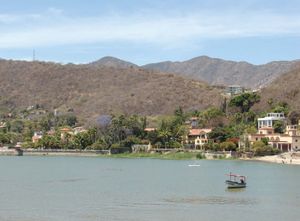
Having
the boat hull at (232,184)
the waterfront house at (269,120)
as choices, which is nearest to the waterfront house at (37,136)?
the waterfront house at (269,120)

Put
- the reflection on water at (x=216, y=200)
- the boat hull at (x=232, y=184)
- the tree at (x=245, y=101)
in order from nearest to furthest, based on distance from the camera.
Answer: the reflection on water at (x=216, y=200) → the boat hull at (x=232, y=184) → the tree at (x=245, y=101)

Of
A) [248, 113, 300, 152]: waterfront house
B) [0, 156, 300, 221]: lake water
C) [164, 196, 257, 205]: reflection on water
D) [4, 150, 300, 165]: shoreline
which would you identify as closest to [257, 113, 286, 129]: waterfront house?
[248, 113, 300, 152]: waterfront house

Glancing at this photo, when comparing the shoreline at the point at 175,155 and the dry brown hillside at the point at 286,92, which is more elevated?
the dry brown hillside at the point at 286,92

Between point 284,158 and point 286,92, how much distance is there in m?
61.0

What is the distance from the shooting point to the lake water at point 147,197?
36125 mm

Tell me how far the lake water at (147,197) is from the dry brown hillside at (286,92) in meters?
68.6

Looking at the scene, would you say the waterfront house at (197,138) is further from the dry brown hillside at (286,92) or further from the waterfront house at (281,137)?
the dry brown hillside at (286,92)

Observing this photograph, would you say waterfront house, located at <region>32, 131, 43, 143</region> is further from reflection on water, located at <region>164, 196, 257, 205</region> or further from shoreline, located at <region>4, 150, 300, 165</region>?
reflection on water, located at <region>164, 196, 257, 205</region>

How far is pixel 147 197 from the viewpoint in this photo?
43969 millimetres

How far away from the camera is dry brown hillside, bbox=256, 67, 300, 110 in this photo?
134m

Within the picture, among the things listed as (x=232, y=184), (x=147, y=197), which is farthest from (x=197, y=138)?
(x=147, y=197)

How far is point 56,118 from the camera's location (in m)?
173

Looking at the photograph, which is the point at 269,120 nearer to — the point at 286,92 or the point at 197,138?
the point at 197,138

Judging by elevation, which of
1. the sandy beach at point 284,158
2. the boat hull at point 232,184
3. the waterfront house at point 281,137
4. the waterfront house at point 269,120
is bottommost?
the boat hull at point 232,184
